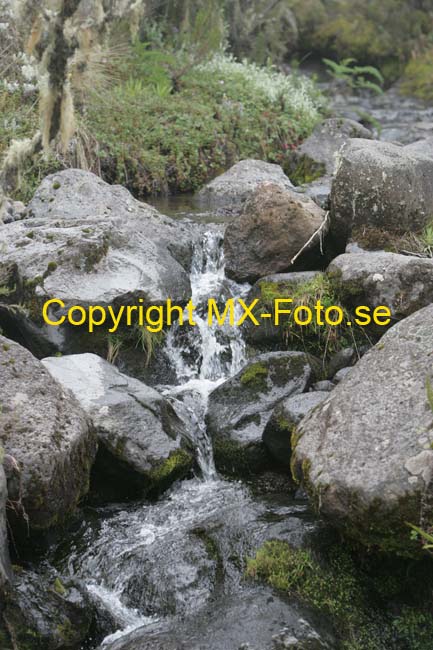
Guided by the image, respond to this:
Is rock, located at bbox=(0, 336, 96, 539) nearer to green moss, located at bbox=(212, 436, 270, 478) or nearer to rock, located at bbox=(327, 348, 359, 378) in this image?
green moss, located at bbox=(212, 436, 270, 478)

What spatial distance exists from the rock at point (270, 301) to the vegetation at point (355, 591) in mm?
2979

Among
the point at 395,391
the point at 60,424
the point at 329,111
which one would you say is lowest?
the point at 60,424

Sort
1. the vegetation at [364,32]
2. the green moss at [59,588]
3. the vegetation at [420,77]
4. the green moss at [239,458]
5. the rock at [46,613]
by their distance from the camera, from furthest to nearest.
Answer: the vegetation at [364,32]
the vegetation at [420,77]
the green moss at [239,458]
the green moss at [59,588]
the rock at [46,613]

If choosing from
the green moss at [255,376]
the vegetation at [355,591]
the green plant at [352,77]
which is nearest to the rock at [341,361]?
the green moss at [255,376]

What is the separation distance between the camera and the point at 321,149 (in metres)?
12.7

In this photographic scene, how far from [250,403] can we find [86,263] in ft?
6.53

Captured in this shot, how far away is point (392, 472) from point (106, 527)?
2089mm

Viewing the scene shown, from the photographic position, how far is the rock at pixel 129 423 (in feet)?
18.2

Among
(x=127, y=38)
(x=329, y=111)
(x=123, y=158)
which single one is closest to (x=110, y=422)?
(x=123, y=158)

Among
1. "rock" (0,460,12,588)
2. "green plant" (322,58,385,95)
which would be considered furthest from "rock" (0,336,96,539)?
"green plant" (322,58,385,95)

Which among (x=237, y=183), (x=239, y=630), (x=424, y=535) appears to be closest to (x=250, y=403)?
(x=239, y=630)

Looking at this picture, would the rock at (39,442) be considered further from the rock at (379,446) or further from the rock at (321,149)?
the rock at (321,149)

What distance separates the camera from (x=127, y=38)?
45.5 feet

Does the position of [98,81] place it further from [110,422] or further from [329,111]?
[329,111]
